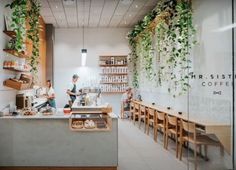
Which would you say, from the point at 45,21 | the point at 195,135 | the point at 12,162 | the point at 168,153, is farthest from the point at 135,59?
the point at 12,162

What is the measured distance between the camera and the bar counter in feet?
15.4

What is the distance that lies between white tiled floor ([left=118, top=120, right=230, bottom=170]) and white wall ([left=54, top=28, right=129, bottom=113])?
4.52 metres

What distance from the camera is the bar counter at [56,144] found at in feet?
15.4

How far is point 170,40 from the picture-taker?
7078 millimetres

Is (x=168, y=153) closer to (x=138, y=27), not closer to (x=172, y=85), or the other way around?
(x=172, y=85)

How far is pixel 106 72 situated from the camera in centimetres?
1176

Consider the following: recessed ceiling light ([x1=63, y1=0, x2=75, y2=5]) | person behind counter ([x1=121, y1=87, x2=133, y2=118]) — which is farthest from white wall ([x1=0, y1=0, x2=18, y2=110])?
person behind counter ([x1=121, y1=87, x2=133, y2=118])

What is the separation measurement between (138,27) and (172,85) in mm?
3615

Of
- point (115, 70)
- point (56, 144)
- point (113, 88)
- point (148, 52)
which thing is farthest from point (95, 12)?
point (56, 144)

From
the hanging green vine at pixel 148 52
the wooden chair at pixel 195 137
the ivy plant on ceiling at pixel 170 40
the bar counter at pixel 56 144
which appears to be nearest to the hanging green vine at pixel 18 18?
the bar counter at pixel 56 144

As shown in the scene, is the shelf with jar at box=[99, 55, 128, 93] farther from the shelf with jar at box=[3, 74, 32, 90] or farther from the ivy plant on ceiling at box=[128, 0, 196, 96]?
the shelf with jar at box=[3, 74, 32, 90]

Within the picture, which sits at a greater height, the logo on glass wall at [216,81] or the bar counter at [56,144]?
the logo on glass wall at [216,81]

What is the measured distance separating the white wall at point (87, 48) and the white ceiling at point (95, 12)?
460mm

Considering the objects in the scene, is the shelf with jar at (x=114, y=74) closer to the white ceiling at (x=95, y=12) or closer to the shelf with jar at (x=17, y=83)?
the white ceiling at (x=95, y=12)
